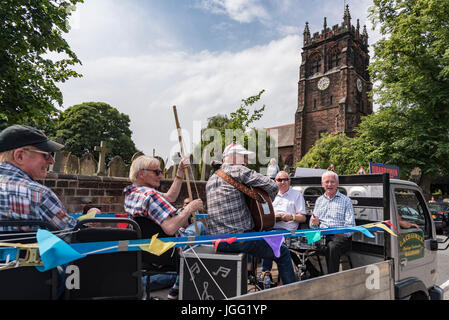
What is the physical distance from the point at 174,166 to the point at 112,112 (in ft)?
102

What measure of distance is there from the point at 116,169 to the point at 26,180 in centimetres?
594

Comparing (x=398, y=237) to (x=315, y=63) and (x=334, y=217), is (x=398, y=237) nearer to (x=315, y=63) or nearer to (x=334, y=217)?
(x=334, y=217)

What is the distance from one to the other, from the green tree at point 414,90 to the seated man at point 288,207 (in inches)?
591

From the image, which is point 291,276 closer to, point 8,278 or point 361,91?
point 8,278

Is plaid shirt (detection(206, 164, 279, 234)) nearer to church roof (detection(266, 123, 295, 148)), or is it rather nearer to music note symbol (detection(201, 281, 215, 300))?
music note symbol (detection(201, 281, 215, 300))

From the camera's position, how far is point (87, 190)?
6.91 m

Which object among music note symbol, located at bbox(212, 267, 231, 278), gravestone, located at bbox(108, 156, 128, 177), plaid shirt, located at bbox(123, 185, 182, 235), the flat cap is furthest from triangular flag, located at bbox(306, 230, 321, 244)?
gravestone, located at bbox(108, 156, 128, 177)

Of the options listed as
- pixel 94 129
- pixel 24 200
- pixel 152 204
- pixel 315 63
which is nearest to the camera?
pixel 24 200

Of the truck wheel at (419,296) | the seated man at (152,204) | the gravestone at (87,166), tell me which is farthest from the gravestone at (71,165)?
the truck wheel at (419,296)

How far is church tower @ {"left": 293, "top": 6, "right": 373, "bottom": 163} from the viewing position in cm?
4316

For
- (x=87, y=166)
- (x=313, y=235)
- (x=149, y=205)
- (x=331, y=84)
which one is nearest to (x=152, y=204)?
(x=149, y=205)

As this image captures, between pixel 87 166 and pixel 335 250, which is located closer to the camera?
pixel 335 250

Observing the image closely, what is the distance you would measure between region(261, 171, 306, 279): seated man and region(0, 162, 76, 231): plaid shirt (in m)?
2.80
